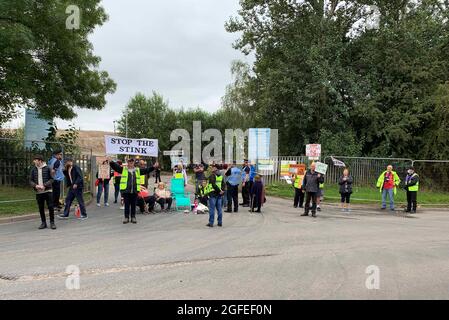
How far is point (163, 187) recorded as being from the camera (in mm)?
16047

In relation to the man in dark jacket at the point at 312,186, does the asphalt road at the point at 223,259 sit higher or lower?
lower

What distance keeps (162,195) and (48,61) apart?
777 centimetres

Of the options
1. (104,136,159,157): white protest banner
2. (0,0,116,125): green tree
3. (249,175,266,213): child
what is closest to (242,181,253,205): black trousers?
(249,175,266,213): child

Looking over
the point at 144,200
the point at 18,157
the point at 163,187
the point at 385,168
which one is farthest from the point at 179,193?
the point at 385,168

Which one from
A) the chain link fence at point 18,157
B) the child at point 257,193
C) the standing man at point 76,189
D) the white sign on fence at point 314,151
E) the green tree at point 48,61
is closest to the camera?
the standing man at point 76,189

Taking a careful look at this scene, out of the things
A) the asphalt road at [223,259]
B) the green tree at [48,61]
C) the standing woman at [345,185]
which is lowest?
the asphalt road at [223,259]

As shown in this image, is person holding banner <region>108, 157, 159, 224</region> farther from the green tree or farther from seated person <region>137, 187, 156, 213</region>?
the green tree

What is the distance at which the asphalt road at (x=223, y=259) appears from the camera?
6.06 metres

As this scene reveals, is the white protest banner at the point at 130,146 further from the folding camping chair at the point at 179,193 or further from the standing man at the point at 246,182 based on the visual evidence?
the standing man at the point at 246,182

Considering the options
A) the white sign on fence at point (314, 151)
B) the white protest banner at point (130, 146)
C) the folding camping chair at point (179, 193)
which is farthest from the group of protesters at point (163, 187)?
the white sign on fence at point (314, 151)

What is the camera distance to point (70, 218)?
1369 cm

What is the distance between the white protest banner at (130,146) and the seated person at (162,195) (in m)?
1.32

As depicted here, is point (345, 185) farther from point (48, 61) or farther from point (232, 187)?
point (48, 61)
